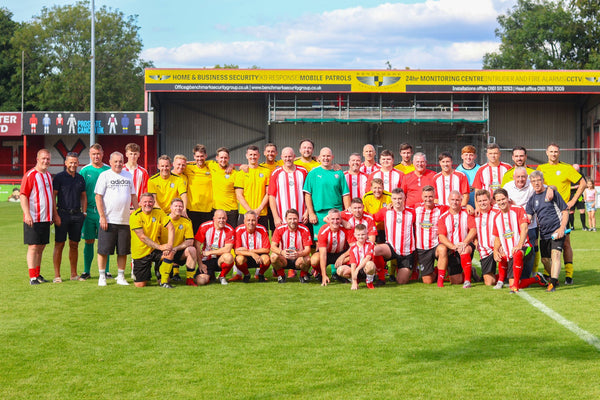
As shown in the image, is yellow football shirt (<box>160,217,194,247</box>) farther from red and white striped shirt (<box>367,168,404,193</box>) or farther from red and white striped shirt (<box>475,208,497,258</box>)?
red and white striped shirt (<box>475,208,497,258</box>)

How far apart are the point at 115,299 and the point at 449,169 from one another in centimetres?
427

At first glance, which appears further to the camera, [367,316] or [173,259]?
[173,259]

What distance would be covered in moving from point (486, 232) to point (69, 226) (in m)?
4.98

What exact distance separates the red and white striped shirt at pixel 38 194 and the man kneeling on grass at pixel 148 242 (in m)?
1.02

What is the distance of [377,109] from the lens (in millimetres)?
33344

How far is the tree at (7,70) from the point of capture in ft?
167

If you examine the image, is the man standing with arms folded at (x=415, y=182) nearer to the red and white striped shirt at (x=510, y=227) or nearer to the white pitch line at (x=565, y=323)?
the red and white striped shirt at (x=510, y=227)

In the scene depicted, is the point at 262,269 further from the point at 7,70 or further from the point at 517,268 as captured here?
the point at 7,70

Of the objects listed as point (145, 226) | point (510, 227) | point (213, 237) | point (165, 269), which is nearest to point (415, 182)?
point (510, 227)

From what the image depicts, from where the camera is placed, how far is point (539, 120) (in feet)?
117

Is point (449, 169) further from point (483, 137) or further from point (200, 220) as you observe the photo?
point (483, 137)

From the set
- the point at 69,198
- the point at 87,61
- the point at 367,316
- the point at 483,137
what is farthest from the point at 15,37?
the point at 367,316

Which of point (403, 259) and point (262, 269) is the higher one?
point (403, 259)

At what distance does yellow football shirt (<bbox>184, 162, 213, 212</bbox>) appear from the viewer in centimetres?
872
